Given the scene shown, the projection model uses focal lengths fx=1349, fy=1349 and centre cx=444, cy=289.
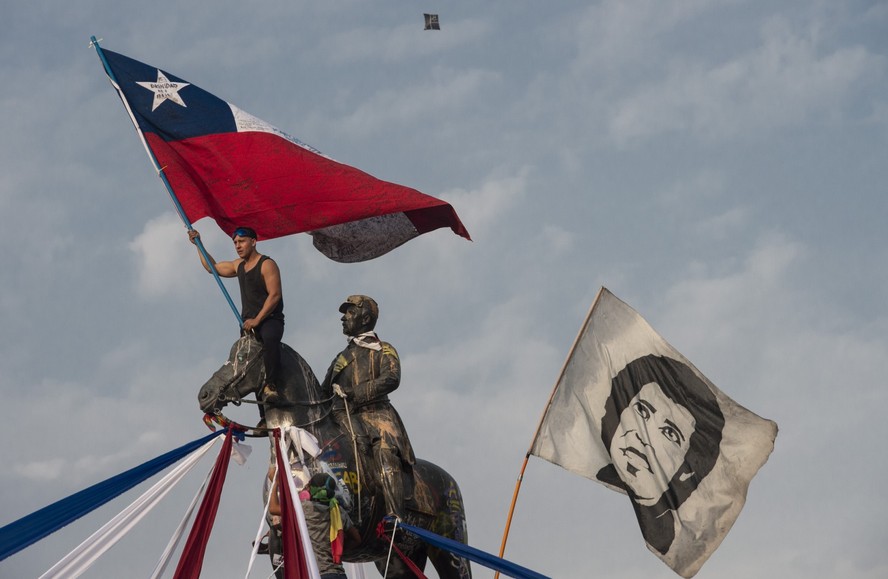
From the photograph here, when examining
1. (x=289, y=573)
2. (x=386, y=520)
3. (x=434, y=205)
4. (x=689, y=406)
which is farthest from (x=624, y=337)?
(x=289, y=573)

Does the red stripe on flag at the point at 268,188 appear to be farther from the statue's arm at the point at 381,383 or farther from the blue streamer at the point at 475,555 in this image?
the blue streamer at the point at 475,555

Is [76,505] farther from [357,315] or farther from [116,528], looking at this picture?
[357,315]

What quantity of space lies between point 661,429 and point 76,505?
Answer: 7231 millimetres

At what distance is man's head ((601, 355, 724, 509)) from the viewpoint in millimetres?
16359

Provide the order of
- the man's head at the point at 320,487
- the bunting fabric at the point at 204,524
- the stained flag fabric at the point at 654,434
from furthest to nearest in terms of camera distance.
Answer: the stained flag fabric at the point at 654,434 < the man's head at the point at 320,487 < the bunting fabric at the point at 204,524

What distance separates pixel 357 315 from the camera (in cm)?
1523

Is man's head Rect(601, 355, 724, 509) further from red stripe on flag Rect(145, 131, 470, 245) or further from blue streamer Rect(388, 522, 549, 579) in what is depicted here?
red stripe on flag Rect(145, 131, 470, 245)

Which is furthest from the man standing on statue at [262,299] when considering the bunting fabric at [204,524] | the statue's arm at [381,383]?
the statue's arm at [381,383]

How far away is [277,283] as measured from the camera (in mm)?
14000

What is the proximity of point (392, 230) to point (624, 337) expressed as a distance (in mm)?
3290

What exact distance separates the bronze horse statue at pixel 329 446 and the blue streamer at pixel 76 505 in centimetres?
53

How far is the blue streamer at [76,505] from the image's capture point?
40.2 ft

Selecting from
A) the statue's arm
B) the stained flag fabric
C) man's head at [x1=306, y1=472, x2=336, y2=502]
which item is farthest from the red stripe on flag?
man's head at [x1=306, y1=472, x2=336, y2=502]

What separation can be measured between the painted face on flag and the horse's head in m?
5.03
